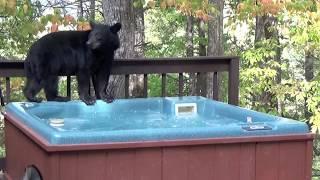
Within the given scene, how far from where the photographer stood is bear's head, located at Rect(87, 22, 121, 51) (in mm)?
3857

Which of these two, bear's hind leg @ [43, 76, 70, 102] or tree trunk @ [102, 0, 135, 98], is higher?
tree trunk @ [102, 0, 135, 98]

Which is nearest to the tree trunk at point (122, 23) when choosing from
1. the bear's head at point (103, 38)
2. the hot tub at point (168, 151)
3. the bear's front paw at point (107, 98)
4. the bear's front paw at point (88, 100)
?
the bear's front paw at point (107, 98)

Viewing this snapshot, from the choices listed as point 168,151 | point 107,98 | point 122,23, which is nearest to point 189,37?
point 122,23

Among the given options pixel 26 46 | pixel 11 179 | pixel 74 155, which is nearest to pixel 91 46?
pixel 11 179

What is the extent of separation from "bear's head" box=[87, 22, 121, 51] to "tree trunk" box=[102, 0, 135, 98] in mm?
1045

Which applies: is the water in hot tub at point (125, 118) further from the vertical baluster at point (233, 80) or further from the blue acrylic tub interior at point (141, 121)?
the vertical baluster at point (233, 80)

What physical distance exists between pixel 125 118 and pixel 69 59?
62 centimetres

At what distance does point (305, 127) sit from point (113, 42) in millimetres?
1696

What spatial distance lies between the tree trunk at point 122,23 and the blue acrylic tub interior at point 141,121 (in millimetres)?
1058

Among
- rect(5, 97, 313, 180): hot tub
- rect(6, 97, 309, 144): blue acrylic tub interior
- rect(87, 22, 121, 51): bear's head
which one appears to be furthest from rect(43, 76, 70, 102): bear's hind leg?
rect(5, 97, 313, 180): hot tub

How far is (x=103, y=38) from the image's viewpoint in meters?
3.90

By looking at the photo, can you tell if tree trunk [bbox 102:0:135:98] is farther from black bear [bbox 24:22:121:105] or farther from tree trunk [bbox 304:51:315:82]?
tree trunk [bbox 304:51:315:82]

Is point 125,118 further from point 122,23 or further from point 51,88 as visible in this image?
point 122,23

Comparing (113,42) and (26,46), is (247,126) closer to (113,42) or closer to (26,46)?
(113,42)
